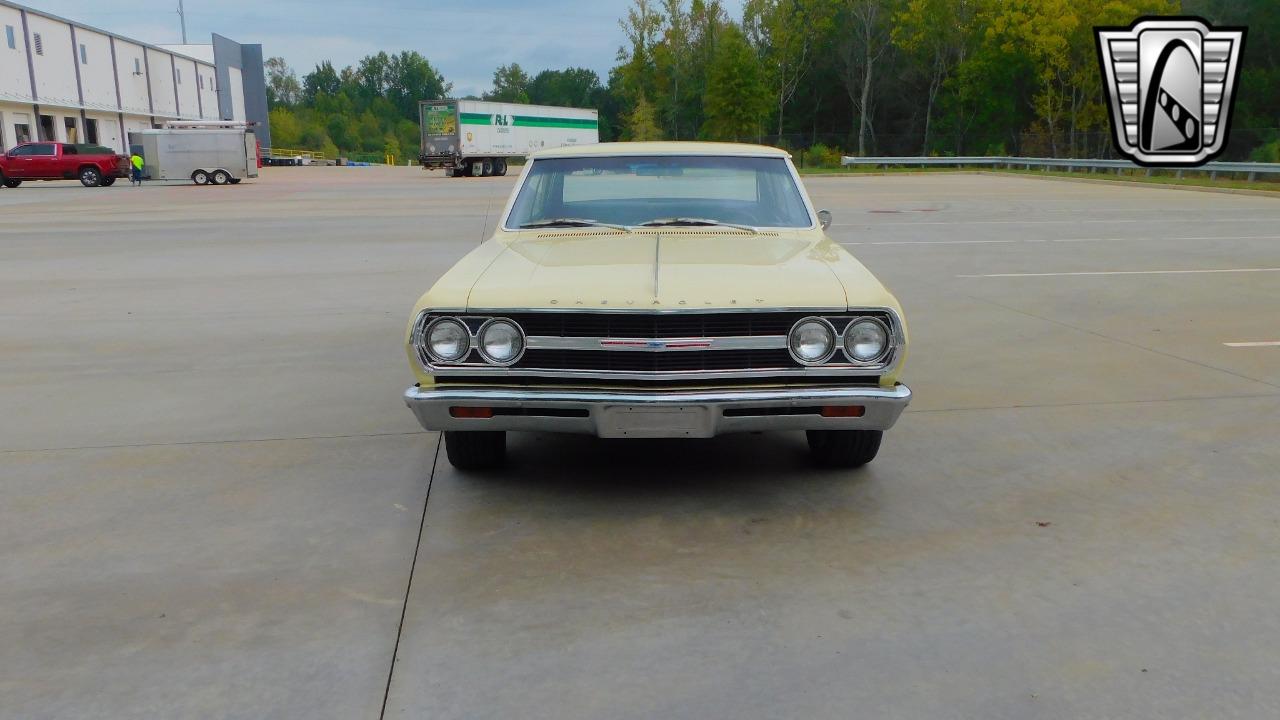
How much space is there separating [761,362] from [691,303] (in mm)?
393

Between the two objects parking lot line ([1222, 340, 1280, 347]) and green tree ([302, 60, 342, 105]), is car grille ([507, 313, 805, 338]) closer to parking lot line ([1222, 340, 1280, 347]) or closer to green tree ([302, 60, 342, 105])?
parking lot line ([1222, 340, 1280, 347])

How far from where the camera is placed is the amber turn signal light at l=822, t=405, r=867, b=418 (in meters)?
4.30

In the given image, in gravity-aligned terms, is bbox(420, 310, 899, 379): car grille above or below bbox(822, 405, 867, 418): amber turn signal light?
above

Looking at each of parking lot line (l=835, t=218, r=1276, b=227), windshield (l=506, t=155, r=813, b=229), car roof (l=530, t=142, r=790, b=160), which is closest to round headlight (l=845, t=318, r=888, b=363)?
windshield (l=506, t=155, r=813, b=229)

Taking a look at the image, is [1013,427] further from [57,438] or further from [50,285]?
[50,285]

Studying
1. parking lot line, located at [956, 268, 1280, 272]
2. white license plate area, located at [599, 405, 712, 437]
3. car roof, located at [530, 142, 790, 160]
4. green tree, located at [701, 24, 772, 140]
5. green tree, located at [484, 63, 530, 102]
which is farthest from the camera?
green tree, located at [484, 63, 530, 102]

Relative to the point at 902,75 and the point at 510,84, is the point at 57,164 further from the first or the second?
the point at 510,84

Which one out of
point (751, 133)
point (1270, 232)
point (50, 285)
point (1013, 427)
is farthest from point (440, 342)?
point (751, 133)

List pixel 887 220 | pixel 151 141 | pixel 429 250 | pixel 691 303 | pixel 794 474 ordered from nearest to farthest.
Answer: pixel 691 303
pixel 794 474
pixel 429 250
pixel 887 220
pixel 151 141

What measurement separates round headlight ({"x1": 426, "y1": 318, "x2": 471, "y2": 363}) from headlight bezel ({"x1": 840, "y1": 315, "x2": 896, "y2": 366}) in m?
1.54

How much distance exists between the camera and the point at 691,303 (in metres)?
4.13

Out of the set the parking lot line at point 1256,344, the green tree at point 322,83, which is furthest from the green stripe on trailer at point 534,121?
the green tree at point 322,83

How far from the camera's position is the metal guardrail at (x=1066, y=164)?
99.9 feet

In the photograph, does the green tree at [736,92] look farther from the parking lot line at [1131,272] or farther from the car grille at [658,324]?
the car grille at [658,324]
